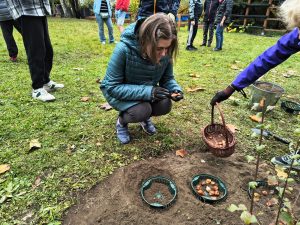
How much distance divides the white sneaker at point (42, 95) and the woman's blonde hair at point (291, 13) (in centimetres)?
274

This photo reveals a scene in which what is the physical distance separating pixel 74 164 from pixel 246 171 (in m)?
1.50

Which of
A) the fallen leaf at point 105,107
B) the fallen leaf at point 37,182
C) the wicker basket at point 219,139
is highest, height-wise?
the wicker basket at point 219,139

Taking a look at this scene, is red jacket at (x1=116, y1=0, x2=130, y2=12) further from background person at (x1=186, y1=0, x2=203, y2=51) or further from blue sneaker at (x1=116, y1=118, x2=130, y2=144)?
blue sneaker at (x1=116, y1=118, x2=130, y2=144)

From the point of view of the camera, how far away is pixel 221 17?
23.1ft

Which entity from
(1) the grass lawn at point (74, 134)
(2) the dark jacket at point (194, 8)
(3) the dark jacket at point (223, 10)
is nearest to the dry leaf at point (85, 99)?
(1) the grass lawn at point (74, 134)

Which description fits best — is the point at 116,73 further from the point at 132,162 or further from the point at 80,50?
the point at 80,50

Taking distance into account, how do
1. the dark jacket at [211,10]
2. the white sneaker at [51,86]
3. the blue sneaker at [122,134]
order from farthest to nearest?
the dark jacket at [211,10]
the white sneaker at [51,86]
the blue sneaker at [122,134]

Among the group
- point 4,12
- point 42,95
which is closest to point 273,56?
point 42,95

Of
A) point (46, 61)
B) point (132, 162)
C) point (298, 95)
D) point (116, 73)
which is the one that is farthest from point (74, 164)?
point (298, 95)

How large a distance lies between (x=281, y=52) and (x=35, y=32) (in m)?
2.57

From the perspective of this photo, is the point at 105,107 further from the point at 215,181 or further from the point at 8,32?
the point at 8,32

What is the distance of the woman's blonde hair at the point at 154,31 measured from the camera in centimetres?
200

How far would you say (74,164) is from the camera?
89.0 inches

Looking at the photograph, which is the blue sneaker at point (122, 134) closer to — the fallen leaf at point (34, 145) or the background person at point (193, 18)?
the fallen leaf at point (34, 145)
